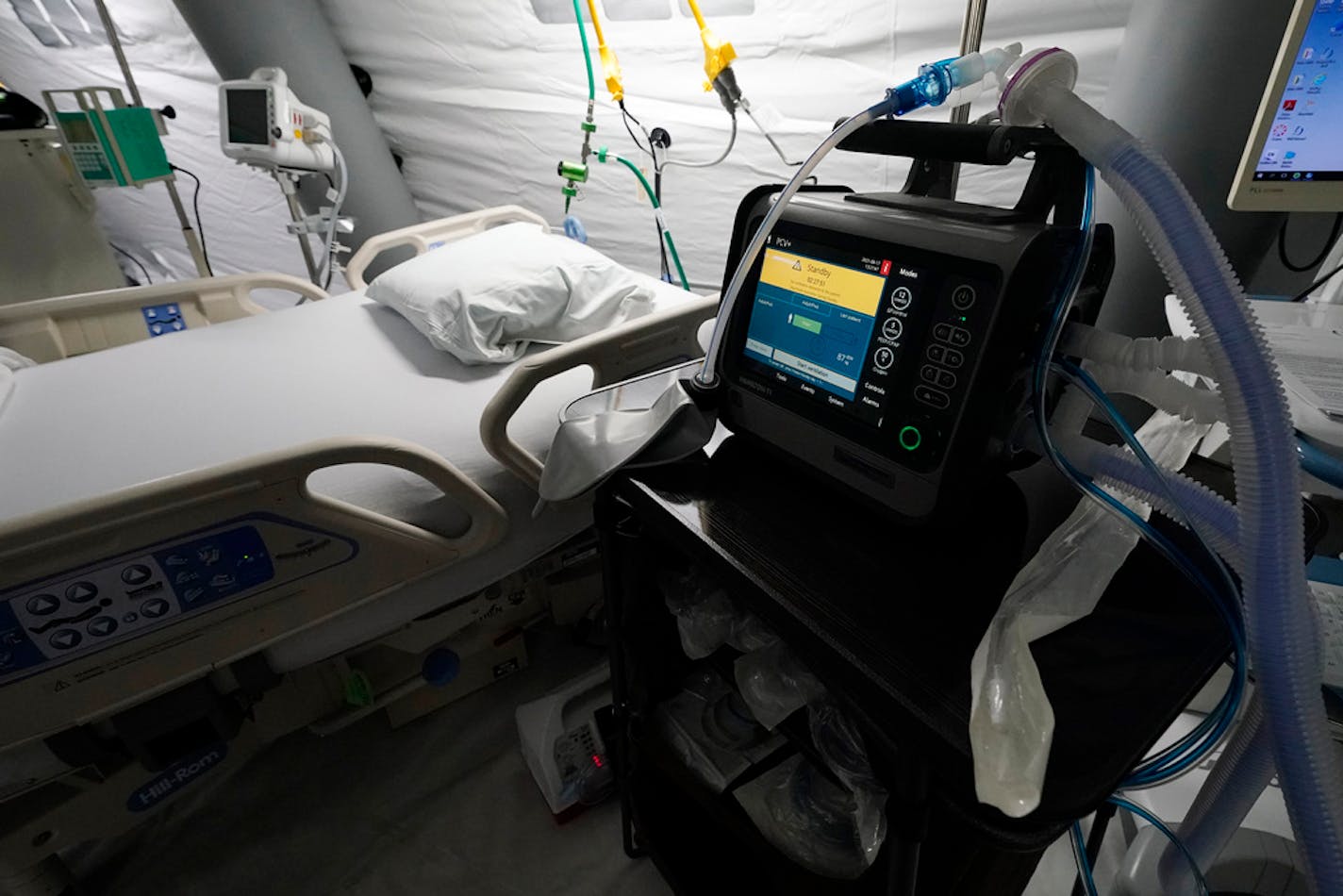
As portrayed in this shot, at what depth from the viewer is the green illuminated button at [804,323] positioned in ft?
2.05

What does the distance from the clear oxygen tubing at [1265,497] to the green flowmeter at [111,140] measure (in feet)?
7.94

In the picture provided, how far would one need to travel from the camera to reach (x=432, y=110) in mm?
2305

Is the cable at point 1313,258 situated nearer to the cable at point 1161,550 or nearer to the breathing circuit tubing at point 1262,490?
the cable at point 1161,550

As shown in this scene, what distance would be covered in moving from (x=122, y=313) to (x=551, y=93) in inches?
52.1

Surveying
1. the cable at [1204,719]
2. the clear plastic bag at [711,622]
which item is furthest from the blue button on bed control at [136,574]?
the cable at [1204,719]

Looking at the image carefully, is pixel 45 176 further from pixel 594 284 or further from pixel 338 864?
pixel 338 864

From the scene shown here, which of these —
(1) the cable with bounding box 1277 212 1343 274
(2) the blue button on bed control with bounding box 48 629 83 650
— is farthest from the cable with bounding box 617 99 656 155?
(2) the blue button on bed control with bounding box 48 629 83 650

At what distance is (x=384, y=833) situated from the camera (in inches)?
46.5

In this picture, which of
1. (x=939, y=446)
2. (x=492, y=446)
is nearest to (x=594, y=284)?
(x=492, y=446)

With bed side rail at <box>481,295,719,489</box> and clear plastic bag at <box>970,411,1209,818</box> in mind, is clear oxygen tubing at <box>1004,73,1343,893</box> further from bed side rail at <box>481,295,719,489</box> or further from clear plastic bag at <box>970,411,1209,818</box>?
bed side rail at <box>481,295,719,489</box>

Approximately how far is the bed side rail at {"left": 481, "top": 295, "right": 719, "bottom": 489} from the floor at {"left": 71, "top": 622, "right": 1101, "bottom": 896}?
672 mm

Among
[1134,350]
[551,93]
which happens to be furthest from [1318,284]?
[551,93]

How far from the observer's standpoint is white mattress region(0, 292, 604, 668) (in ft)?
3.22

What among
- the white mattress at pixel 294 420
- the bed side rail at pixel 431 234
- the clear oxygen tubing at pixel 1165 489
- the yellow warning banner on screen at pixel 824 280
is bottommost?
the white mattress at pixel 294 420
